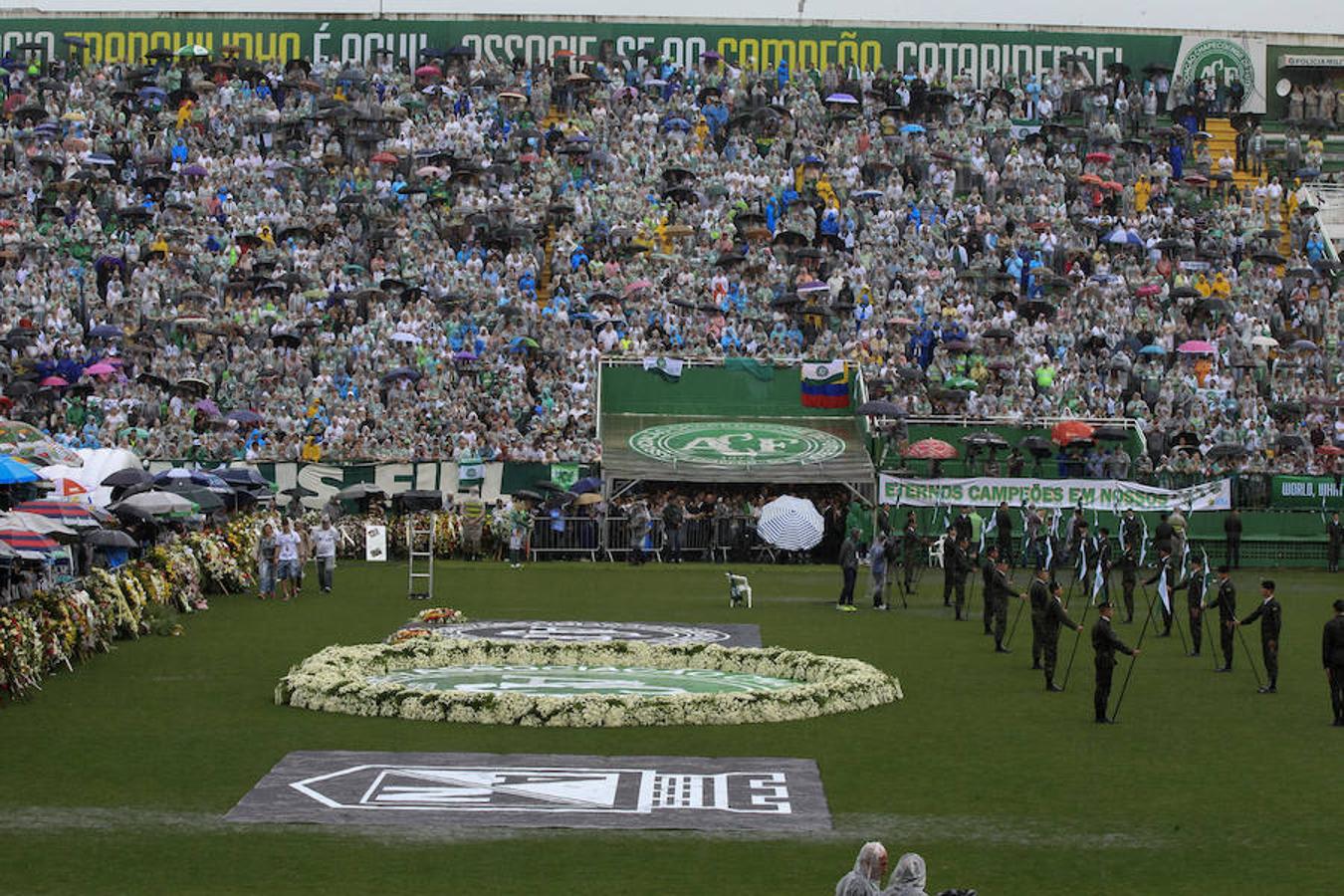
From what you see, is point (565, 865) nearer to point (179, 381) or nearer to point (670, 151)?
point (179, 381)

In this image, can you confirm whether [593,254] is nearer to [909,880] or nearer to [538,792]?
[538,792]

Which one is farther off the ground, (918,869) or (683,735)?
(918,869)

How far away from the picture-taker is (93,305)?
55125mm

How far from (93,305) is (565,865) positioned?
4379 centimetres

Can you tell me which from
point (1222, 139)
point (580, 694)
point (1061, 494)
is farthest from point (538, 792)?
point (1222, 139)

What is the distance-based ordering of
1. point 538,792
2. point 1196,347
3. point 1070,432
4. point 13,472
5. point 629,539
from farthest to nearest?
point 1196,347 → point 1070,432 → point 629,539 → point 13,472 → point 538,792

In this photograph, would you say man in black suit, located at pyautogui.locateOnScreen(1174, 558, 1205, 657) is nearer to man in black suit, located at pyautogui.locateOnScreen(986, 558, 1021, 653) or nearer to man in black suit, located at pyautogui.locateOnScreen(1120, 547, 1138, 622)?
man in black suit, located at pyautogui.locateOnScreen(986, 558, 1021, 653)

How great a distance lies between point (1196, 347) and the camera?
178 feet

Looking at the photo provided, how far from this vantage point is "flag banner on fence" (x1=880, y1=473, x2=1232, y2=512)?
157ft

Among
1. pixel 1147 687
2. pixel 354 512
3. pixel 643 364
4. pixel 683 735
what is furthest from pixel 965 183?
pixel 683 735

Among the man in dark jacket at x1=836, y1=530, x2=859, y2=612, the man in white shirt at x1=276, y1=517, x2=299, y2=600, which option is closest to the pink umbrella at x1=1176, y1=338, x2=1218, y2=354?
the man in dark jacket at x1=836, y1=530, x2=859, y2=612

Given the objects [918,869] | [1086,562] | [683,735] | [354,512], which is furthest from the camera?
[354,512]

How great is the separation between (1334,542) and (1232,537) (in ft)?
9.20

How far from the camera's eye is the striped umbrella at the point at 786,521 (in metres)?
44.9
